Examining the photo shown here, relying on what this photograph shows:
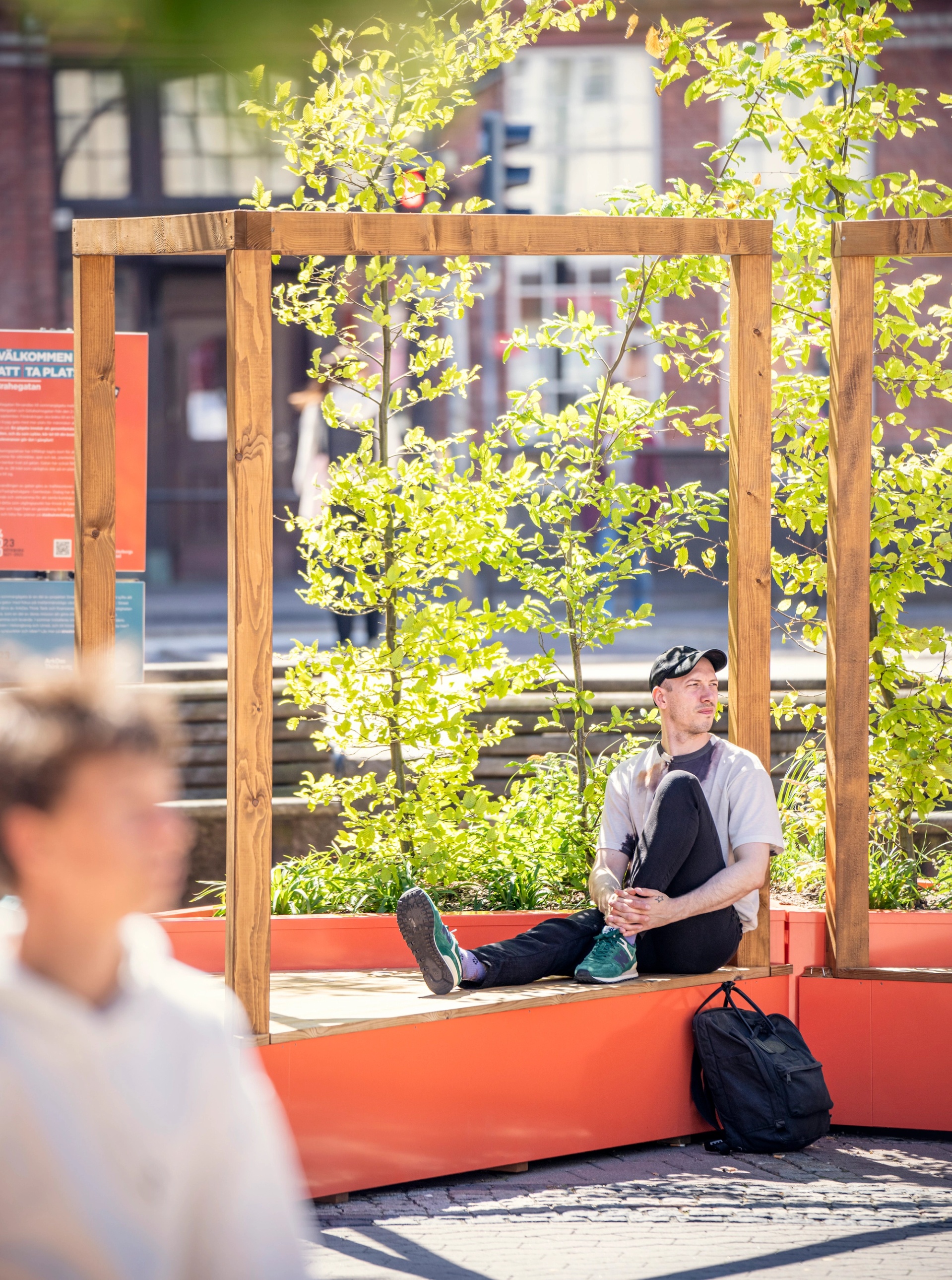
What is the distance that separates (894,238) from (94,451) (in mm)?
2149

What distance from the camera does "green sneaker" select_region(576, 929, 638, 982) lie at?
387cm

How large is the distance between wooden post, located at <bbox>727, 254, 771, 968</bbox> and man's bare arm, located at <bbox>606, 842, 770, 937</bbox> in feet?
0.51

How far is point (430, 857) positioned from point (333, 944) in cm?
46

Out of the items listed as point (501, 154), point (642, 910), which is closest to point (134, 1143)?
point (642, 910)

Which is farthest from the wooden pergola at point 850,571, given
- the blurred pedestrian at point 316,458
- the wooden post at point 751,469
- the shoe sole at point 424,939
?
the blurred pedestrian at point 316,458

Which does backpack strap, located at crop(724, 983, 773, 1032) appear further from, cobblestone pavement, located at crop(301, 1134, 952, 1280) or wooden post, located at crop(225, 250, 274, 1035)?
wooden post, located at crop(225, 250, 274, 1035)

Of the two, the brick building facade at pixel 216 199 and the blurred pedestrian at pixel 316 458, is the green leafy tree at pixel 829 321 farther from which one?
the brick building facade at pixel 216 199

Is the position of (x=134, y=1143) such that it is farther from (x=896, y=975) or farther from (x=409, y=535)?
(x=409, y=535)

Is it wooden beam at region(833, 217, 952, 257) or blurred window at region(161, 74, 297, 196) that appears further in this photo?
blurred window at region(161, 74, 297, 196)

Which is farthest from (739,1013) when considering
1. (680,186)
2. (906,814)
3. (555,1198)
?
(680,186)

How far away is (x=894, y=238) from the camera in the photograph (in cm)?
390

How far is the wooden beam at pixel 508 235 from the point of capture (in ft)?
11.4

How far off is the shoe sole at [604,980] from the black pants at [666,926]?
83 millimetres

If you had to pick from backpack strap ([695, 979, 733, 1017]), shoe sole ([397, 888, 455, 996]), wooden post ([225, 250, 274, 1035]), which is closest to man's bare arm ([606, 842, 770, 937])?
backpack strap ([695, 979, 733, 1017])
